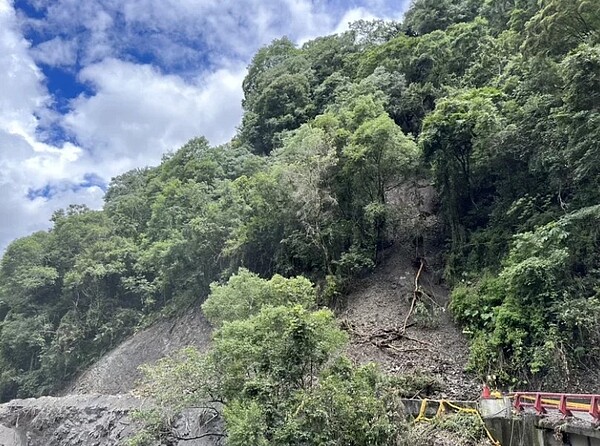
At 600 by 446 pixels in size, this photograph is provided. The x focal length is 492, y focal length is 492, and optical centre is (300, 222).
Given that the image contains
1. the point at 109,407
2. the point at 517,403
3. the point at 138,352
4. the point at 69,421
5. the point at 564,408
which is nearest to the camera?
the point at 564,408

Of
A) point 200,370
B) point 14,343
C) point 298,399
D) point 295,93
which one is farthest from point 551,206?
point 14,343

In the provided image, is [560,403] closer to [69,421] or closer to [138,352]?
[69,421]

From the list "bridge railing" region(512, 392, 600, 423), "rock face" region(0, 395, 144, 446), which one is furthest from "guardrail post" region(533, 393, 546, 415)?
"rock face" region(0, 395, 144, 446)

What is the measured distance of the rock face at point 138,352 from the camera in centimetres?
2334

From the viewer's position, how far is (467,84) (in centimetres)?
2145

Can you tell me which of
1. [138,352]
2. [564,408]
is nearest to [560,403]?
[564,408]

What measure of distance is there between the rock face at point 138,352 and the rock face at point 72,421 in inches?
103

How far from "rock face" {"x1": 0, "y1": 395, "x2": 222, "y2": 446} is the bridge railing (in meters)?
8.16

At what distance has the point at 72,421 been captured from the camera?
19484 mm

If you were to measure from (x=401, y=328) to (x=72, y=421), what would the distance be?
44.4 ft

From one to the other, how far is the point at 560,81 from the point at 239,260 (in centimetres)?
1428

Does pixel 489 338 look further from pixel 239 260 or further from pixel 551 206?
pixel 239 260

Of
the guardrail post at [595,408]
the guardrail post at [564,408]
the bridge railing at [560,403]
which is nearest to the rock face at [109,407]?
the bridge railing at [560,403]

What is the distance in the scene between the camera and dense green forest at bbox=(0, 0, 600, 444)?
36.8 feet
